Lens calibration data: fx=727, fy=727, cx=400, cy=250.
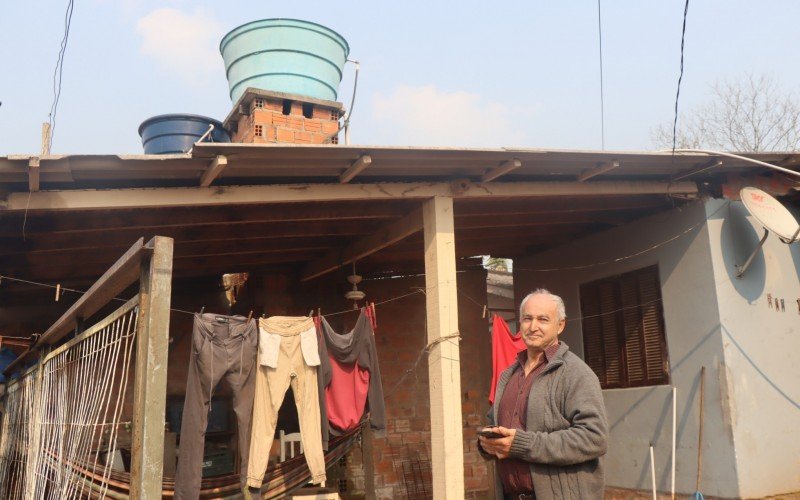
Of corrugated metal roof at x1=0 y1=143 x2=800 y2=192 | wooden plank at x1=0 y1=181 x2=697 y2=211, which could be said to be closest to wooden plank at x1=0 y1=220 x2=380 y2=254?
wooden plank at x1=0 y1=181 x2=697 y2=211

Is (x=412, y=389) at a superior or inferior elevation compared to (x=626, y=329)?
inferior

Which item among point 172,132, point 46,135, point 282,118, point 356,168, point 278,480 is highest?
point 282,118

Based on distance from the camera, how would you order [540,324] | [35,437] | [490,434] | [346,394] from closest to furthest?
[490,434] < [540,324] < [35,437] < [346,394]

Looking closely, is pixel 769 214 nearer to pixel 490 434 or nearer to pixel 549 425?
pixel 549 425

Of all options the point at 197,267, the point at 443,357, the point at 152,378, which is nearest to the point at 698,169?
the point at 443,357

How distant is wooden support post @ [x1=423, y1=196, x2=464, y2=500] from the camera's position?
5.41 metres

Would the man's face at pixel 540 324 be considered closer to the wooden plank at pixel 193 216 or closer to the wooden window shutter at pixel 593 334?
the wooden plank at pixel 193 216

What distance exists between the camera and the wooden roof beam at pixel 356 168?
5088 mm

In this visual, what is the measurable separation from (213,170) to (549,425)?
126 inches

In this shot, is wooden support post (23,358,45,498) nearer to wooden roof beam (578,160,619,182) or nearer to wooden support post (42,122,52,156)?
wooden support post (42,122,52,156)

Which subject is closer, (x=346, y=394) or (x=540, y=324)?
(x=540, y=324)

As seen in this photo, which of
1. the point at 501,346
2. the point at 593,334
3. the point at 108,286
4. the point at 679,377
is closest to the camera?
the point at 108,286

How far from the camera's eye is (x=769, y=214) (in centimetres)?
638

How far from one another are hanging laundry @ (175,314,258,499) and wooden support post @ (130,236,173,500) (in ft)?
9.55
